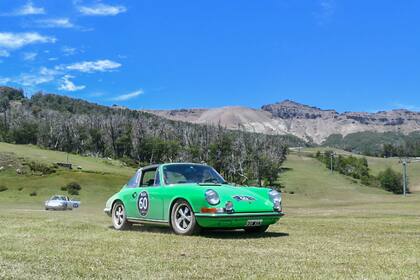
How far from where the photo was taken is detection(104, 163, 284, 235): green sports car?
1252 cm

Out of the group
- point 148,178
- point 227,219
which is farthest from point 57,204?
point 227,219

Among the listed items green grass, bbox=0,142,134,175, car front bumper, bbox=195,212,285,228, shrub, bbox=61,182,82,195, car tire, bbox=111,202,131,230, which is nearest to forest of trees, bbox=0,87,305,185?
green grass, bbox=0,142,134,175

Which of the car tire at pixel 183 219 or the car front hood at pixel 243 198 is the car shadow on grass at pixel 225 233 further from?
the car front hood at pixel 243 198

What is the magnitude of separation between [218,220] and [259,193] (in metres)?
1.86

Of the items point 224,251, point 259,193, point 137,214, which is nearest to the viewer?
point 224,251

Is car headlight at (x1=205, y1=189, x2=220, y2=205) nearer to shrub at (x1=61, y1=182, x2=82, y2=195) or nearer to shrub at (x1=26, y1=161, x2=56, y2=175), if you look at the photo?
shrub at (x1=61, y1=182, x2=82, y2=195)

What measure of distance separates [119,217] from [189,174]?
285 centimetres

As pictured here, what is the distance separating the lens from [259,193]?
13.7 m

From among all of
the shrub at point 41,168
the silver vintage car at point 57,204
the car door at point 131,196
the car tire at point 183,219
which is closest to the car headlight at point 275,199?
the car tire at point 183,219

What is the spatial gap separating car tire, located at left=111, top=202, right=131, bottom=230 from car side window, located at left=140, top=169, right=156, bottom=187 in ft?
3.46

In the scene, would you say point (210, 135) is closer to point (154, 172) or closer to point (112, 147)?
point (112, 147)

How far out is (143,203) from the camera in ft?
47.9

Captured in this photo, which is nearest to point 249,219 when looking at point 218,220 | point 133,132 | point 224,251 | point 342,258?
point 218,220

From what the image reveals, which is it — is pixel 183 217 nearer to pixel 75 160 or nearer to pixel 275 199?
pixel 275 199
